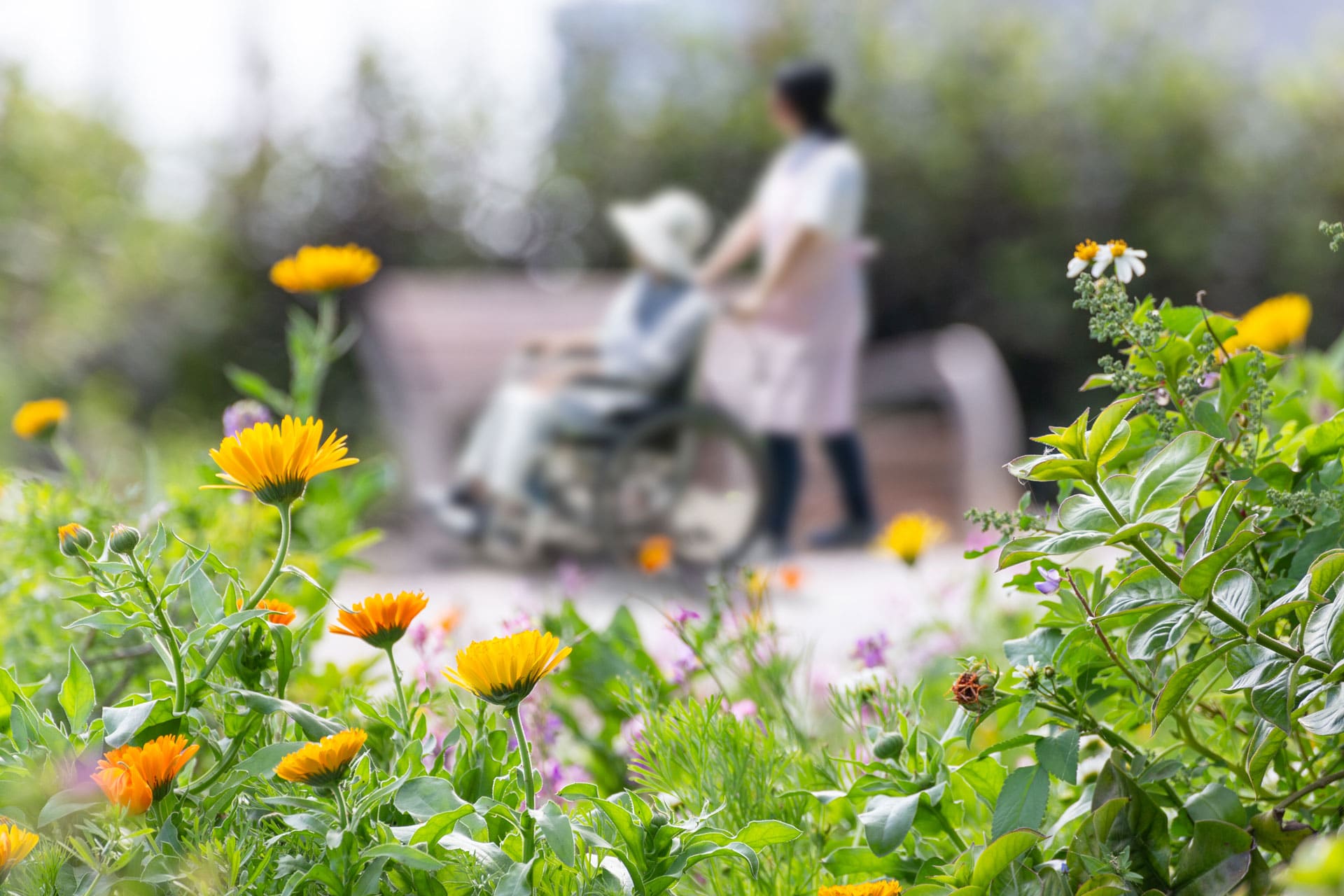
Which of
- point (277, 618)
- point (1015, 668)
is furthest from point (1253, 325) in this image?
point (277, 618)

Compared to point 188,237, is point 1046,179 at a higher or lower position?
higher

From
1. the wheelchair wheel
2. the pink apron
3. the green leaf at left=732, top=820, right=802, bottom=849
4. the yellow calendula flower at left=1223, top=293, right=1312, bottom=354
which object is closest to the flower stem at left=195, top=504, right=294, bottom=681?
the green leaf at left=732, top=820, right=802, bottom=849

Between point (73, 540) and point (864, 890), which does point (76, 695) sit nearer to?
point (73, 540)

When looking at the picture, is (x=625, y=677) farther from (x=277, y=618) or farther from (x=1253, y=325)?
(x=1253, y=325)

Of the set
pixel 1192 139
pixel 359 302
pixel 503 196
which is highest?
pixel 1192 139

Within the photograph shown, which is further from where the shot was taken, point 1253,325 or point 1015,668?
point 1253,325

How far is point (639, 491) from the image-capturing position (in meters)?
3.74

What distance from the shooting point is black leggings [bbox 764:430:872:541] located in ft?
12.6

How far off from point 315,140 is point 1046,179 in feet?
12.9

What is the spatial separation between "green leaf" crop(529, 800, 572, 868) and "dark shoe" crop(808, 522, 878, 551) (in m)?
3.56

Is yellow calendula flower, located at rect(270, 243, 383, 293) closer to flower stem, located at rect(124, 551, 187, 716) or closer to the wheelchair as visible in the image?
flower stem, located at rect(124, 551, 187, 716)

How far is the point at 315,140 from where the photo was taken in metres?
5.90

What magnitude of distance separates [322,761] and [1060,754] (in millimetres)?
335

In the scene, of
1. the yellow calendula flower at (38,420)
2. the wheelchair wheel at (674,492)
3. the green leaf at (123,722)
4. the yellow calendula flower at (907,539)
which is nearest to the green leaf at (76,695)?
the green leaf at (123,722)
